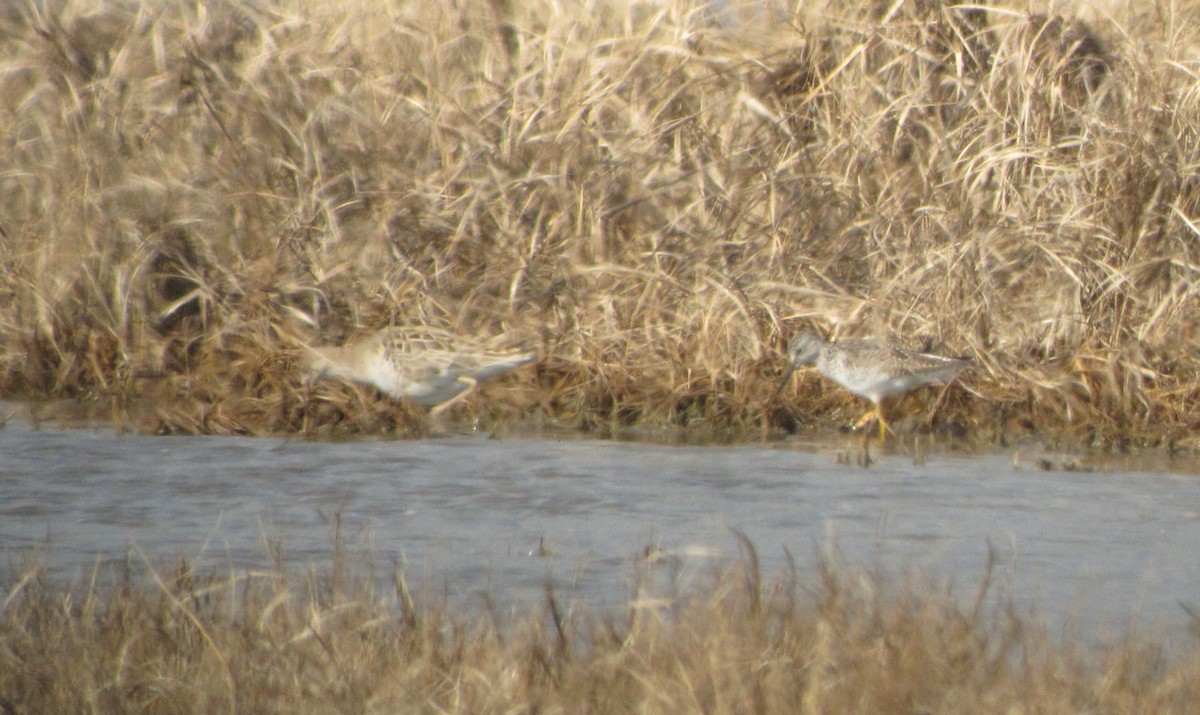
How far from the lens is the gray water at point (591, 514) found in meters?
5.99

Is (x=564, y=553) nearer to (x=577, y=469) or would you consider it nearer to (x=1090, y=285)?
(x=577, y=469)

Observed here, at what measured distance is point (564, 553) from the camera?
6398 mm

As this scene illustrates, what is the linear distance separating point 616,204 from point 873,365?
2.15 metres

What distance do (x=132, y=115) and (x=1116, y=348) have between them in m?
5.70

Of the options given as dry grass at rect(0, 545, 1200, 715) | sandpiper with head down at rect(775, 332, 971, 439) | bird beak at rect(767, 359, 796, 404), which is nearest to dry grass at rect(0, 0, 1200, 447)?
bird beak at rect(767, 359, 796, 404)

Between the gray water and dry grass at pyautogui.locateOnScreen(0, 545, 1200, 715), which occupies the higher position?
the gray water

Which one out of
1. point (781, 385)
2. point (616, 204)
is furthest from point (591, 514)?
point (616, 204)

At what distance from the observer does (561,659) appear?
467 centimetres

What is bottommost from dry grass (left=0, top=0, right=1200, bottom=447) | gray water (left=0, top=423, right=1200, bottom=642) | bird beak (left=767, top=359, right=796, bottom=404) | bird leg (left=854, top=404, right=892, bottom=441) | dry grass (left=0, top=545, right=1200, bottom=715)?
dry grass (left=0, top=545, right=1200, bottom=715)

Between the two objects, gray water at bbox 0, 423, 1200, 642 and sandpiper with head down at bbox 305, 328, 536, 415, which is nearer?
gray water at bbox 0, 423, 1200, 642

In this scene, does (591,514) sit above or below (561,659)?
above

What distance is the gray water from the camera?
5.99 m

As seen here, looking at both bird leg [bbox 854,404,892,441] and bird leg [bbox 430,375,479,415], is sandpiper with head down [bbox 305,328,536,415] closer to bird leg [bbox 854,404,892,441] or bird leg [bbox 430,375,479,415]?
bird leg [bbox 430,375,479,415]

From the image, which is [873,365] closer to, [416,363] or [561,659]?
[416,363]
